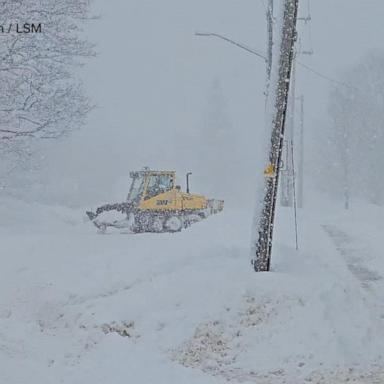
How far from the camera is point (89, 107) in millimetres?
22203

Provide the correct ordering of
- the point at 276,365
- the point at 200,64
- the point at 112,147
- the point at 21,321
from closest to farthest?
the point at 276,365 < the point at 21,321 < the point at 112,147 < the point at 200,64

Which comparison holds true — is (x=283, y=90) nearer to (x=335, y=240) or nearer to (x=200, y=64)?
(x=335, y=240)

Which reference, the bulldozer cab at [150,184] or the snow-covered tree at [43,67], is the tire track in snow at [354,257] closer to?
the bulldozer cab at [150,184]

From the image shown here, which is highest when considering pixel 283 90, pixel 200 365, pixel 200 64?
pixel 200 64

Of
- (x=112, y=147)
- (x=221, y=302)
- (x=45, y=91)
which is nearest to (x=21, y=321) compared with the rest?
(x=221, y=302)

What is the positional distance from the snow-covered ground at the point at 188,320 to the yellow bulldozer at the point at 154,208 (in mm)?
8971

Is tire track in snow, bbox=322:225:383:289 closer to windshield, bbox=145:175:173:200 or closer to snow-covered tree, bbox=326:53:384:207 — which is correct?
windshield, bbox=145:175:173:200

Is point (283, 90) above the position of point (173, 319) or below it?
above

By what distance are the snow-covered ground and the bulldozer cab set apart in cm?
974

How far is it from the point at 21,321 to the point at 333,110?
38414mm

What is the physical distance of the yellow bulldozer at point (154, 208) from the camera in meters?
21.7

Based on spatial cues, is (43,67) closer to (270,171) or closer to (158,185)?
(158,185)

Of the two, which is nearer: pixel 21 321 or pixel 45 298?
pixel 21 321

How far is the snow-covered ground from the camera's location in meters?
7.44
